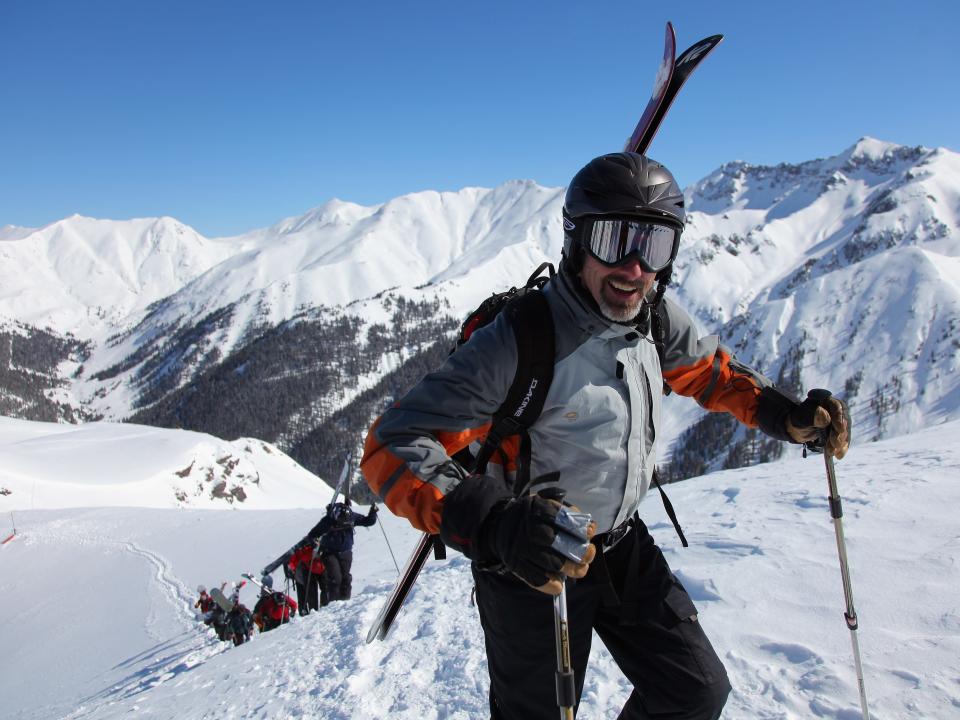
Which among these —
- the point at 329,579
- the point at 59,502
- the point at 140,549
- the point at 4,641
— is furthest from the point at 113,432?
the point at 329,579

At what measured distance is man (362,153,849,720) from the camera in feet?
8.87

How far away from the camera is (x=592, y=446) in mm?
2941

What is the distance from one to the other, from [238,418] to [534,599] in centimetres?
19736

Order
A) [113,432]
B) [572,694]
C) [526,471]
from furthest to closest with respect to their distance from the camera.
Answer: [113,432], [526,471], [572,694]

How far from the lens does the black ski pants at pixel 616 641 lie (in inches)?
117

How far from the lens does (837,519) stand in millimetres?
4027

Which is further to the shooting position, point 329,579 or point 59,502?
point 59,502

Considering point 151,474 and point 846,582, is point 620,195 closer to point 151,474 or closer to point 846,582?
point 846,582

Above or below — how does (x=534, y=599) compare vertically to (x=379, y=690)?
above

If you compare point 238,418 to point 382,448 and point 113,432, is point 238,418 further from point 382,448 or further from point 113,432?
point 382,448

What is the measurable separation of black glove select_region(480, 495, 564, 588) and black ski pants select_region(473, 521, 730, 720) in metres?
0.75

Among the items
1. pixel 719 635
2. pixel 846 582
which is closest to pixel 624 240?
pixel 846 582

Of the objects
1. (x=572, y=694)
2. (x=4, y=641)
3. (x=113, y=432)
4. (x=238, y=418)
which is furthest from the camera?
(x=238, y=418)

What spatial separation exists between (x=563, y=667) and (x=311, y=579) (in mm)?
12249
